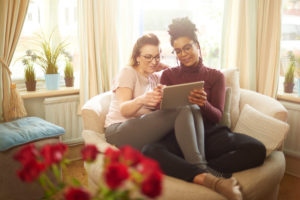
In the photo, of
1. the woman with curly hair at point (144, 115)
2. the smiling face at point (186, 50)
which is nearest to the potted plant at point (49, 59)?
the woman with curly hair at point (144, 115)

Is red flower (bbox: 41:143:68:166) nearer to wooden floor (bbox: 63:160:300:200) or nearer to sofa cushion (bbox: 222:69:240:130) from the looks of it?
wooden floor (bbox: 63:160:300:200)

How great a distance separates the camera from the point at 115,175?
0.57 metres

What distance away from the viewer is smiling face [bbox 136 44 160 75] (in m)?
1.83

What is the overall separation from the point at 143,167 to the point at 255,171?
1.12 metres

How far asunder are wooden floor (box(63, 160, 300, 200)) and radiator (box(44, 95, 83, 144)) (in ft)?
0.80

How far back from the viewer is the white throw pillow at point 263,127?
5.33 ft

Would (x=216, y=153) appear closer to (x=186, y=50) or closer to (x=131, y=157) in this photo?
(x=186, y=50)

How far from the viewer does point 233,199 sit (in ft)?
4.21

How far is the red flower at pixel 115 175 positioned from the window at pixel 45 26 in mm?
2170

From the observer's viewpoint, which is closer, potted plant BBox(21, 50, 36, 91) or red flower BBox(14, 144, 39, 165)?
red flower BBox(14, 144, 39, 165)

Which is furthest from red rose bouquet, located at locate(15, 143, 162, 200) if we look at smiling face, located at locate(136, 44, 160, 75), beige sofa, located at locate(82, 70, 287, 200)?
smiling face, located at locate(136, 44, 160, 75)

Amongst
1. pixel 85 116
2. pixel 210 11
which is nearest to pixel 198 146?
pixel 85 116

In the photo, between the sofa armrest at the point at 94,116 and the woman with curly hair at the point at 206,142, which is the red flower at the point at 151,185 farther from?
the sofa armrest at the point at 94,116

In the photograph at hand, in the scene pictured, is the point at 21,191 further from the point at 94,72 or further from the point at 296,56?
the point at 296,56
